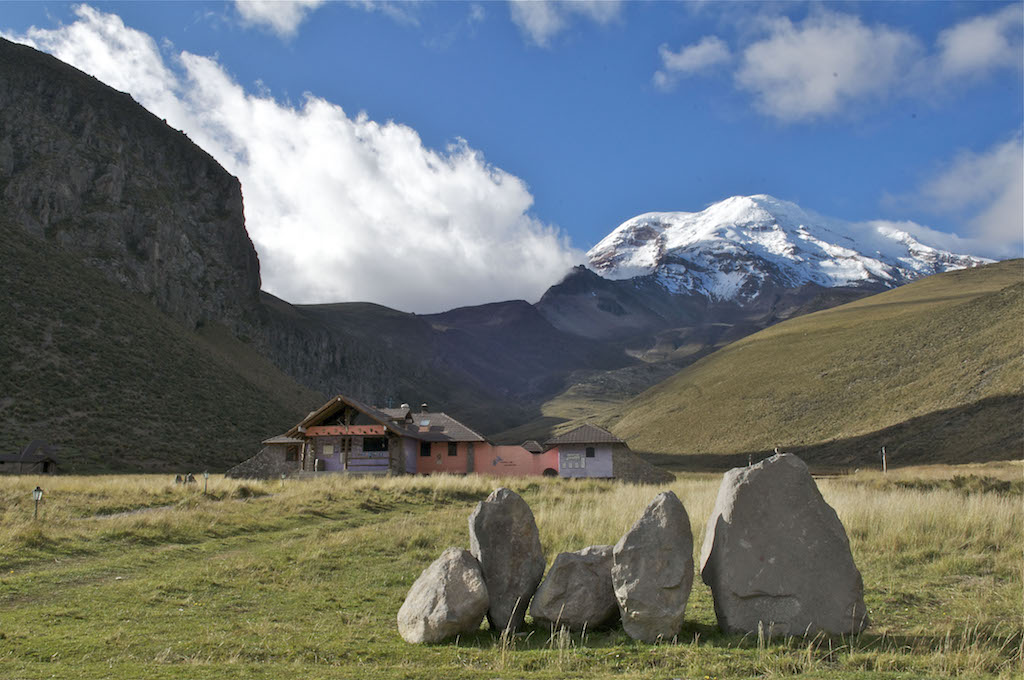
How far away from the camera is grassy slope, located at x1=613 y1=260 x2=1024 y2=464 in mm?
58812

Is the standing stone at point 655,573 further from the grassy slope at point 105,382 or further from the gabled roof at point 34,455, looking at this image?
the grassy slope at point 105,382

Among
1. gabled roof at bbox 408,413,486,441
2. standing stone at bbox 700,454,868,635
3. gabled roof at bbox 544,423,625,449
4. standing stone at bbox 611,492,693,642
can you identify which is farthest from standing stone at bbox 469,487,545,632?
gabled roof at bbox 544,423,625,449

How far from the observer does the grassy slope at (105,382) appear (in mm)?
54688

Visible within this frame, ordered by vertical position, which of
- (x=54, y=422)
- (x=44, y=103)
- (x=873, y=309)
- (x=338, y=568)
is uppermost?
(x=44, y=103)

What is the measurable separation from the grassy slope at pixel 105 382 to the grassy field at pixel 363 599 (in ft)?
123

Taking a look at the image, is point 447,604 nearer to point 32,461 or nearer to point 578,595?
point 578,595

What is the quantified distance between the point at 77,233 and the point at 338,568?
84.1 meters

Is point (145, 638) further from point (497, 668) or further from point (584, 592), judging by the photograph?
point (584, 592)

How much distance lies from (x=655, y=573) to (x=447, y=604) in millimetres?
2501

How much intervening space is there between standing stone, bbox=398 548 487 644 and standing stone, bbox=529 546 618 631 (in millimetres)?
803

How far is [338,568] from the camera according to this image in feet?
47.1

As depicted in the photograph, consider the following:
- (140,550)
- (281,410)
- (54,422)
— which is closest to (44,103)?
(281,410)

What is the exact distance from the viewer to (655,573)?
8734 millimetres

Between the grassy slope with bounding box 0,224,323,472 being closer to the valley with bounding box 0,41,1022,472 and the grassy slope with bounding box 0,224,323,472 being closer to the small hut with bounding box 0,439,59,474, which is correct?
the valley with bounding box 0,41,1022,472
